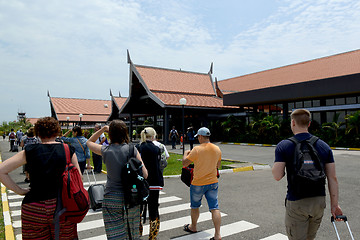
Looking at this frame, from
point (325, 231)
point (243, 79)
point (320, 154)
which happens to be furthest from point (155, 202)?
point (243, 79)

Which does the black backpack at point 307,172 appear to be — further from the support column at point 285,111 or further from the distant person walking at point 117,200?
the support column at point 285,111

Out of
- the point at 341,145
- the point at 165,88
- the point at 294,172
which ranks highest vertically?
the point at 165,88

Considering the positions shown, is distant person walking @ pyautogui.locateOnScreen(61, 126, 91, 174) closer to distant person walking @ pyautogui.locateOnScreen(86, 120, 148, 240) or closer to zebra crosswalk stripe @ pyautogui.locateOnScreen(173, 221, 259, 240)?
zebra crosswalk stripe @ pyautogui.locateOnScreen(173, 221, 259, 240)

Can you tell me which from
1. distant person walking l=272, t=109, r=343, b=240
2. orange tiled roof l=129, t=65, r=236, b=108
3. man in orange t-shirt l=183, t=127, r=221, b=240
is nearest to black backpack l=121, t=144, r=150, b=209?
man in orange t-shirt l=183, t=127, r=221, b=240

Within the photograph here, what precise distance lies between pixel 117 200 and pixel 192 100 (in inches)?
1059

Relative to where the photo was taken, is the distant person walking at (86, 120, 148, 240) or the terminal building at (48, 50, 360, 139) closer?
the distant person walking at (86, 120, 148, 240)

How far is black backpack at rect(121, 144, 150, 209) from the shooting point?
10.4ft

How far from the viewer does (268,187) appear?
328 inches

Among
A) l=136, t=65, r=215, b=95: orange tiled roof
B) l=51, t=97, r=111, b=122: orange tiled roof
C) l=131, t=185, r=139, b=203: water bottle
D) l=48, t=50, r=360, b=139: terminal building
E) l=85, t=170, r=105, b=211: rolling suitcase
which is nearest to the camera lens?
l=131, t=185, r=139, b=203: water bottle

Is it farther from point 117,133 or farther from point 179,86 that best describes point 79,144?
point 179,86

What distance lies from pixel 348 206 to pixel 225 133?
74.5 feet

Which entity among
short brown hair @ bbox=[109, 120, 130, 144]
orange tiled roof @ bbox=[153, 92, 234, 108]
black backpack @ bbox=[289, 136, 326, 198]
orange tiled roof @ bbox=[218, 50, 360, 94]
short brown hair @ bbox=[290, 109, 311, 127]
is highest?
orange tiled roof @ bbox=[218, 50, 360, 94]

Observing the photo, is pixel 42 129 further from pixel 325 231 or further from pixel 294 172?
pixel 325 231

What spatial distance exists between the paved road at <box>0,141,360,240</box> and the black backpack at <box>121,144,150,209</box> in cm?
178
